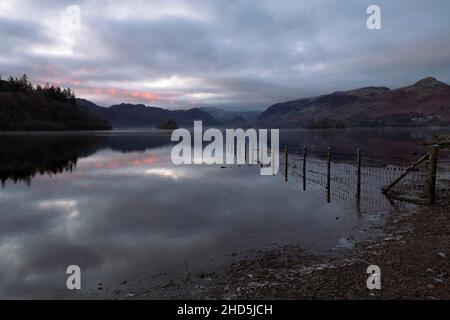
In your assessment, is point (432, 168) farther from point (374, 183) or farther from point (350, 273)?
point (350, 273)

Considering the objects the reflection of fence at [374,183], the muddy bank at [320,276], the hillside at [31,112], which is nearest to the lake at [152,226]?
the reflection of fence at [374,183]

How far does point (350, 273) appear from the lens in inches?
394

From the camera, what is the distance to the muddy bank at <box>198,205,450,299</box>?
344 inches

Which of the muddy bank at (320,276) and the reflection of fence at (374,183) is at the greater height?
the reflection of fence at (374,183)

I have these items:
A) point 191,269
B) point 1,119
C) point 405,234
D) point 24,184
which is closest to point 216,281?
point 191,269

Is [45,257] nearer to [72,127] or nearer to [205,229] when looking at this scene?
[205,229]

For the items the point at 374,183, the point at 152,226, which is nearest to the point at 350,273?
the point at 152,226

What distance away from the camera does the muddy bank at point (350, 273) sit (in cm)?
873

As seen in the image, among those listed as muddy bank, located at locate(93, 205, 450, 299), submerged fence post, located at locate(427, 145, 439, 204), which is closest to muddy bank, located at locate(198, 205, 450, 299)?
muddy bank, located at locate(93, 205, 450, 299)

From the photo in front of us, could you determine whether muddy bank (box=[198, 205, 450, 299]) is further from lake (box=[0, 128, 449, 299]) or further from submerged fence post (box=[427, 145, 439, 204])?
submerged fence post (box=[427, 145, 439, 204])

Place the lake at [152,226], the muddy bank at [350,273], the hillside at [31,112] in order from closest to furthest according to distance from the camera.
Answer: the muddy bank at [350,273] → the lake at [152,226] → the hillside at [31,112]

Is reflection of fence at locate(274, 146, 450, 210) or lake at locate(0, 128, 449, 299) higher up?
reflection of fence at locate(274, 146, 450, 210)

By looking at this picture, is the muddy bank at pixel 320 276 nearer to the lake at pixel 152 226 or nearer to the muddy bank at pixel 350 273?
the muddy bank at pixel 350 273
